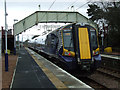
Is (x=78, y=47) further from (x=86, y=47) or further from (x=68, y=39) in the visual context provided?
(x=68, y=39)

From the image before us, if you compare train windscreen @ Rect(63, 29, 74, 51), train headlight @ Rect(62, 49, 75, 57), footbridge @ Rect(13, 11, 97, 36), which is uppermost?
footbridge @ Rect(13, 11, 97, 36)

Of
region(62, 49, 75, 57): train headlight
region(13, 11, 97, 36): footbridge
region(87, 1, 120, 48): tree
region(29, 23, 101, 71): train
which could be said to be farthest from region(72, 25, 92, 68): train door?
region(87, 1, 120, 48): tree

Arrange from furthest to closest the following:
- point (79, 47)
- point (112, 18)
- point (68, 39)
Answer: point (112, 18) → point (68, 39) → point (79, 47)

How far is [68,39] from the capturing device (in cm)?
1014

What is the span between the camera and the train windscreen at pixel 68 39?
995cm

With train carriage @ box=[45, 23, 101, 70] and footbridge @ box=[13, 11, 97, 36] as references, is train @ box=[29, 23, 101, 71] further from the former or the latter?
footbridge @ box=[13, 11, 97, 36]

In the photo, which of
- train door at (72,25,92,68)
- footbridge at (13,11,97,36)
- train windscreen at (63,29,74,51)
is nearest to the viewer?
train door at (72,25,92,68)

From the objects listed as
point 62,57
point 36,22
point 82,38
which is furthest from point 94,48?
point 36,22

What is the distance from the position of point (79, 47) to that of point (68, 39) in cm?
93

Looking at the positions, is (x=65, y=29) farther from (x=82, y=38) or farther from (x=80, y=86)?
(x=80, y=86)

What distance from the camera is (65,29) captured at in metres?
10.2

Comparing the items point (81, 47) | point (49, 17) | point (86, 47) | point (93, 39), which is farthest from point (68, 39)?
point (49, 17)

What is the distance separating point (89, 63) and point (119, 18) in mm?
25683

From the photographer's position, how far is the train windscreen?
995 centimetres
